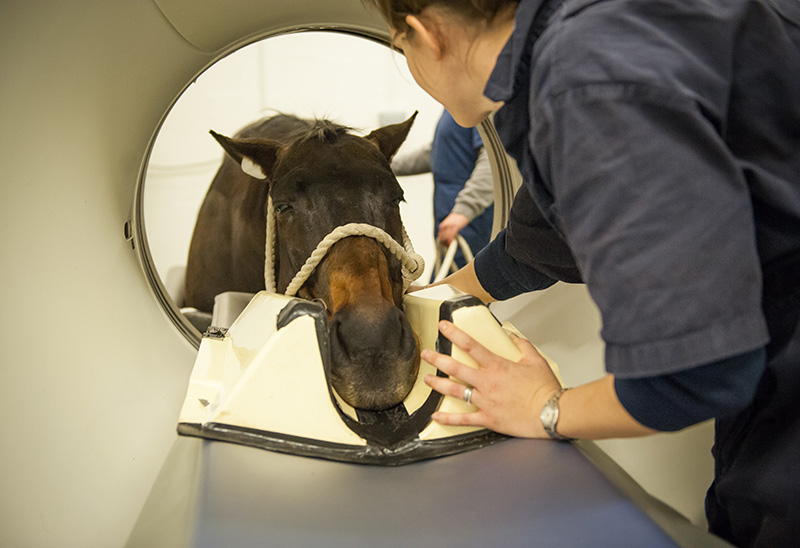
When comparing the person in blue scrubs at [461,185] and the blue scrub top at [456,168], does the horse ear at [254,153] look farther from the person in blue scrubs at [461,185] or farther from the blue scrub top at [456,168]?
the blue scrub top at [456,168]

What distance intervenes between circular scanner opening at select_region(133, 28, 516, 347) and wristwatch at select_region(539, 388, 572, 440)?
2662mm

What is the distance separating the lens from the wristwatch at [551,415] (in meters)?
0.68

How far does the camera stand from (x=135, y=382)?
1077 millimetres

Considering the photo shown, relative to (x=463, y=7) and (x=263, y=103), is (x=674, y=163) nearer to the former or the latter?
(x=463, y=7)

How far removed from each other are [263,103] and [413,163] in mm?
Result: 1032

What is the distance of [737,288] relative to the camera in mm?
466

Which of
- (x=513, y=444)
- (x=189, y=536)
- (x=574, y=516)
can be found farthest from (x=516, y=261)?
(x=189, y=536)

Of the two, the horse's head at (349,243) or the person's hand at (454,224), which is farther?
the person's hand at (454,224)

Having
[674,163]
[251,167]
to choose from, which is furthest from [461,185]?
[674,163]

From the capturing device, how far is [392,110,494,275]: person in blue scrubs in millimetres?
2070

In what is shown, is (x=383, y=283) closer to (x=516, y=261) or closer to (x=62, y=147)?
(x=516, y=261)

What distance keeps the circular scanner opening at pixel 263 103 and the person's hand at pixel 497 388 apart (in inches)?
103

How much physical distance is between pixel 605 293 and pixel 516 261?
51cm

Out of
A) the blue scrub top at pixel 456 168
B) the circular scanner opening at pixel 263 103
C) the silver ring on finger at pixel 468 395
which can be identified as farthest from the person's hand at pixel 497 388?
the circular scanner opening at pixel 263 103
